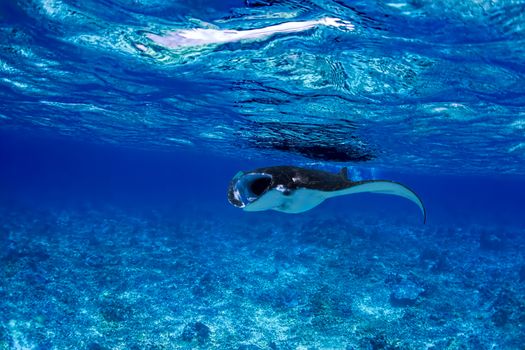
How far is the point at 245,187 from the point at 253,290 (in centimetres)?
1194

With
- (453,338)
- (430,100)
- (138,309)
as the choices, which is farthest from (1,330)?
(430,100)

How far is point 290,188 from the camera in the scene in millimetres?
5645

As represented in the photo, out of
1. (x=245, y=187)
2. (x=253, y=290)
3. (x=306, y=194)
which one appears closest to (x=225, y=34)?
(x=245, y=187)

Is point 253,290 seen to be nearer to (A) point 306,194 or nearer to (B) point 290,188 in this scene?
(A) point 306,194

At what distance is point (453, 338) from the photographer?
43.0 feet

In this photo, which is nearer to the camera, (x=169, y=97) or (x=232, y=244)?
(x=169, y=97)

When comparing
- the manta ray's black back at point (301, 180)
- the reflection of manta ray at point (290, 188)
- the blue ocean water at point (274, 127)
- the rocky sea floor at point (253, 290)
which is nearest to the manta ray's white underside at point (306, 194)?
the reflection of manta ray at point (290, 188)

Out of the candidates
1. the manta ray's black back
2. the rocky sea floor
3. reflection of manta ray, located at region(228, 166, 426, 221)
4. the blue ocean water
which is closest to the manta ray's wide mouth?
reflection of manta ray, located at region(228, 166, 426, 221)

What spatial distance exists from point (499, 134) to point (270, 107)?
1250 cm

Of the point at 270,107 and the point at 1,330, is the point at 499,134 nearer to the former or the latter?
the point at 270,107

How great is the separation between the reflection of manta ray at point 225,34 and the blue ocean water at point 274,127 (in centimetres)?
6

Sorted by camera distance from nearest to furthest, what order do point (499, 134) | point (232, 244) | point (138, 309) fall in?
point (138, 309), point (499, 134), point (232, 244)

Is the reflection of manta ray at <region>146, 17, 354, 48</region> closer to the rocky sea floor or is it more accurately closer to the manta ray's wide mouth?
the manta ray's wide mouth

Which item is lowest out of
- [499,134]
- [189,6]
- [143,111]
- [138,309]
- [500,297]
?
[138,309]
